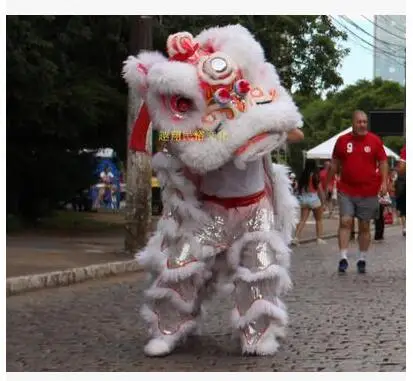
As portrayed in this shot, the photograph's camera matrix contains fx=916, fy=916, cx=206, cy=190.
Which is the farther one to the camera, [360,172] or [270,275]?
[360,172]

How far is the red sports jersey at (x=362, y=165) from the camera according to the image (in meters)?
9.66

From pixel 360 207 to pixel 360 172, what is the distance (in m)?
0.38

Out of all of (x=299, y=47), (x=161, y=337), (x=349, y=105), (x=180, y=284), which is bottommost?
(x=161, y=337)

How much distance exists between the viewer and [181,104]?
211 inches

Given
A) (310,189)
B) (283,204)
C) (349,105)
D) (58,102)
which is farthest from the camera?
(349,105)

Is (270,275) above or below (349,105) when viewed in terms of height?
below

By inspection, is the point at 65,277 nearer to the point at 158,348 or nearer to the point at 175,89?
the point at 158,348

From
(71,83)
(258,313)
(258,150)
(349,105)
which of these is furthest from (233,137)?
(349,105)

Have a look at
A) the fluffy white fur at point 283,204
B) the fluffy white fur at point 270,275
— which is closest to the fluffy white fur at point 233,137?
the fluffy white fur at point 283,204

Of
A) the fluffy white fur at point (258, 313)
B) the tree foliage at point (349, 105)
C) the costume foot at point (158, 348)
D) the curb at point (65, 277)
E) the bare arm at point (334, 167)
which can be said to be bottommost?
the curb at point (65, 277)

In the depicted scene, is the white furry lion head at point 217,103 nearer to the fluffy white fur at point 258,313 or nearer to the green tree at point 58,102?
the fluffy white fur at point 258,313

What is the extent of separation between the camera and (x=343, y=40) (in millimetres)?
17703

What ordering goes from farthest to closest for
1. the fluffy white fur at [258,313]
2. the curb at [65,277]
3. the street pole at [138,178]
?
1. the street pole at [138,178]
2. the curb at [65,277]
3. the fluffy white fur at [258,313]
